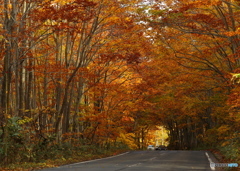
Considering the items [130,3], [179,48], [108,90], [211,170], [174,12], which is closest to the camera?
[211,170]

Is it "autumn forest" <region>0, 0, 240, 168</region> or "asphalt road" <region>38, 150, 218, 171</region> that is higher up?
"autumn forest" <region>0, 0, 240, 168</region>

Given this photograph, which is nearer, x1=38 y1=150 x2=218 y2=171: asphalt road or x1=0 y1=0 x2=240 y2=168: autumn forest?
x1=38 y1=150 x2=218 y2=171: asphalt road

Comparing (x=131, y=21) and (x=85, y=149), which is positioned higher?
(x=131, y=21)

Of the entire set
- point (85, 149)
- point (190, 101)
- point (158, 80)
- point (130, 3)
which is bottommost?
point (85, 149)

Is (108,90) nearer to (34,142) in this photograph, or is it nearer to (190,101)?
(190,101)

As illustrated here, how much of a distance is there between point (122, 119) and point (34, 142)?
17.3 meters

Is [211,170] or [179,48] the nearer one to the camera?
[211,170]

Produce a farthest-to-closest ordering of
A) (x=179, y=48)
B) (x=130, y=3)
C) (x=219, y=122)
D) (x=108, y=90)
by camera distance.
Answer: (x=219, y=122) → (x=108, y=90) → (x=179, y=48) → (x=130, y=3)

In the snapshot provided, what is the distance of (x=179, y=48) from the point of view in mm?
25188

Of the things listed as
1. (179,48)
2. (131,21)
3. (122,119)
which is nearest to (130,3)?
(131,21)

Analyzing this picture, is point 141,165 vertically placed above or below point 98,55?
below

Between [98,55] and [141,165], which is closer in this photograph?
[141,165]

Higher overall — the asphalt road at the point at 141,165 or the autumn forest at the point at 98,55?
the autumn forest at the point at 98,55

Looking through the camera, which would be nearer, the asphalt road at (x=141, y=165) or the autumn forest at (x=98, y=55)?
the asphalt road at (x=141, y=165)
